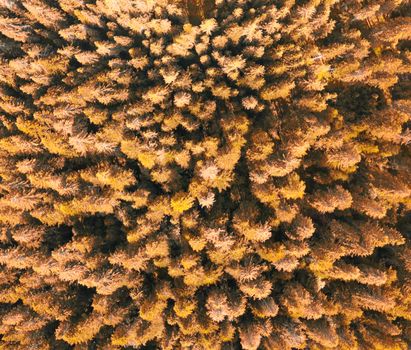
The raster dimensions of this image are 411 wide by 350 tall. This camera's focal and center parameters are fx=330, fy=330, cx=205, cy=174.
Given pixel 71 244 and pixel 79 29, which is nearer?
pixel 71 244

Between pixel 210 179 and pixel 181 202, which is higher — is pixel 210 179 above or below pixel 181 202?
above

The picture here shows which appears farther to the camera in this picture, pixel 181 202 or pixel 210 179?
pixel 210 179

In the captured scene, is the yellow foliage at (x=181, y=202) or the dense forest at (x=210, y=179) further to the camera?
the yellow foliage at (x=181, y=202)

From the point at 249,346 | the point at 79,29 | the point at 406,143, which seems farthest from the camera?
the point at 79,29

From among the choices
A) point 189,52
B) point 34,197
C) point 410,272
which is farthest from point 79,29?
point 410,272

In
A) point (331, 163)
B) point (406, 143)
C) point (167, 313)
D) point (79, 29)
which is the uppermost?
point (79, 29)

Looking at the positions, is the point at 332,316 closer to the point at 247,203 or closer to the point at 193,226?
the point at 247,203

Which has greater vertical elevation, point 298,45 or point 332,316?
point 298,45

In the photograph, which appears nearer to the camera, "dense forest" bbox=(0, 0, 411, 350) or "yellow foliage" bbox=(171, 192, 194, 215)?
"dense forest" bbox=(0, 0, 411, 350)
